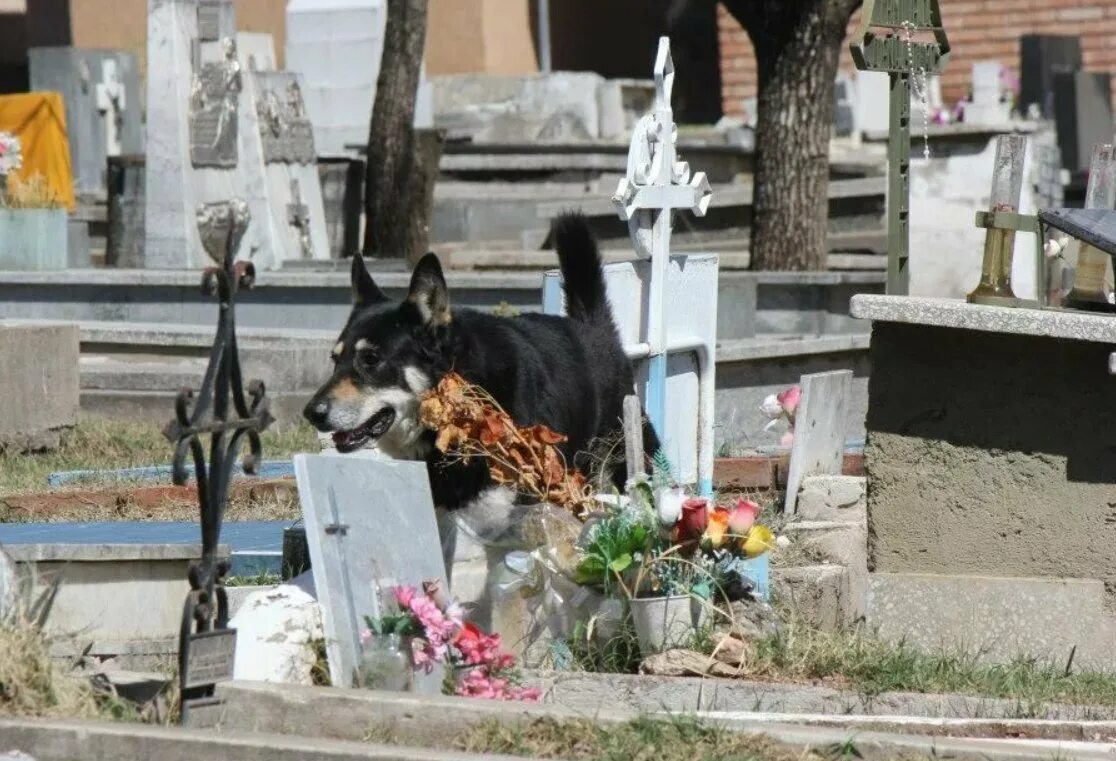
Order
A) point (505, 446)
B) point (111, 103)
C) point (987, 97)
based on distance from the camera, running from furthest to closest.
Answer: point (987, 97) < point (111, 103) < point (505, 446)

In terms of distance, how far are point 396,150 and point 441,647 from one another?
10405mm

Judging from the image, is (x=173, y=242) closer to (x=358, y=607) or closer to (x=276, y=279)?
(x=276, y=279)

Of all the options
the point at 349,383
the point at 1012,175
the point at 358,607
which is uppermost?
the point at 1012,175

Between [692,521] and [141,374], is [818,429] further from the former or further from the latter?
[141,374]

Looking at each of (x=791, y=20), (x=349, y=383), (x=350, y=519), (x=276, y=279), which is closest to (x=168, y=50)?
(x=276, y=279)

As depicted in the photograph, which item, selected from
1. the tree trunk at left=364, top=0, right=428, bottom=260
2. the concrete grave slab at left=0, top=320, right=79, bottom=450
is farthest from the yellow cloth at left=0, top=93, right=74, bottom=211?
the concrete grave slab at left=0, top=320, right=79, bottom=450

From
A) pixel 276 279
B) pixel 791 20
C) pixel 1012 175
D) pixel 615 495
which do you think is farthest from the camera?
pixel 791 20

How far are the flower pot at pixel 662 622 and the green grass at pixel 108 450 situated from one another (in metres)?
3.82

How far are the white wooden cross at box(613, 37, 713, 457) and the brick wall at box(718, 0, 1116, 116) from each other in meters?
20.6

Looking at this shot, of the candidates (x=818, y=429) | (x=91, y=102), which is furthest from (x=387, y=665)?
(x=91, y=102)

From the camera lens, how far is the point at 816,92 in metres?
13.7

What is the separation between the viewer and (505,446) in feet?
18.9

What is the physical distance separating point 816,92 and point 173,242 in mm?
4393

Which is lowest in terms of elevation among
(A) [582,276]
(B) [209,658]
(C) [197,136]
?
(B) [209,658]
